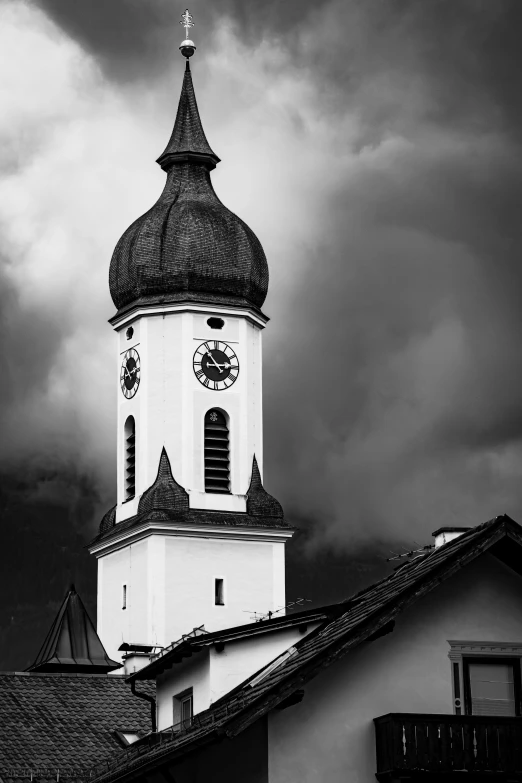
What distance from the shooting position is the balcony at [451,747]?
24328 mm

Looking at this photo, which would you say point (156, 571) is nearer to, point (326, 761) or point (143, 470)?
point (143, 470)

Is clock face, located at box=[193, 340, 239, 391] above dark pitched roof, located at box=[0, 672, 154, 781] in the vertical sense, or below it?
above

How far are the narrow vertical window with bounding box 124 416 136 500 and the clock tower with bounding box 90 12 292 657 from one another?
48 mm

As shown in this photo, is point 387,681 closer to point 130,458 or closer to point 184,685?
point 184,685

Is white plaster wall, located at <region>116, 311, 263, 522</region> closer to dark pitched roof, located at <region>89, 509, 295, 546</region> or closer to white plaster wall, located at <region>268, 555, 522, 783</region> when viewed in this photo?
dark pitched roof, located at <region>89, 509, 295, 546</region>

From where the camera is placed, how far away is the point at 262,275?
237ft

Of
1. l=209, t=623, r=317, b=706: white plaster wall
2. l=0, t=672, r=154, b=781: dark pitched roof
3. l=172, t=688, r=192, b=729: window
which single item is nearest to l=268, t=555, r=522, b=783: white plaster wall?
l=209, t=623, r=317, b=706: white plaster wall

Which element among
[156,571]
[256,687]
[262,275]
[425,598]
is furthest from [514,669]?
[262,275]

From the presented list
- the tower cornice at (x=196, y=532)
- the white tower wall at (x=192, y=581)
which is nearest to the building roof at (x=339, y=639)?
the white tower wall at (x=192, y=581)

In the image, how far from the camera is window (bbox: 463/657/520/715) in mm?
25531

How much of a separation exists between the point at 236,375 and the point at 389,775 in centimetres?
4556

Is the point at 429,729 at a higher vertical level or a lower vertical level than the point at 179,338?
lower

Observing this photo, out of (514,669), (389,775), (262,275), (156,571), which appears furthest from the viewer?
(262,275)

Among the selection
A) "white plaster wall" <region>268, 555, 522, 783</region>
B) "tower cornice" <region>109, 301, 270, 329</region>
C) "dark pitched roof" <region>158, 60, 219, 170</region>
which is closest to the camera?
"white plaster wall" <region>268, 555, 522, 783</region>
